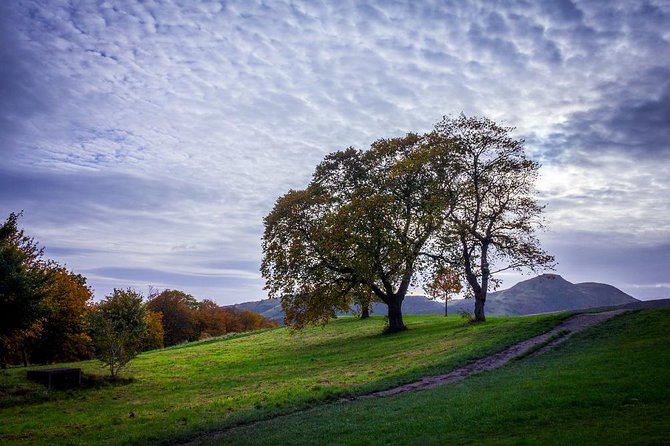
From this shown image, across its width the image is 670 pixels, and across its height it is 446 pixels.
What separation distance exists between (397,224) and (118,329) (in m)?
26.5

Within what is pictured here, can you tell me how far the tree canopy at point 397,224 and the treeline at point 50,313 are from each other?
15150mm

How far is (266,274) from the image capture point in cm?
4844

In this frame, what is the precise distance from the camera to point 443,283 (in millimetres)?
47094

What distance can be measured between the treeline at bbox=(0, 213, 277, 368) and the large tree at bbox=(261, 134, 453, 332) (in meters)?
14.4

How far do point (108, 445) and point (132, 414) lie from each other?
5965mm

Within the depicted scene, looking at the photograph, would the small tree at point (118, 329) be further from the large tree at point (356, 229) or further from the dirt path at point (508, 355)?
the dirt path at point (508, 355)

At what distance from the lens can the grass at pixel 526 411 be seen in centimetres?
1207

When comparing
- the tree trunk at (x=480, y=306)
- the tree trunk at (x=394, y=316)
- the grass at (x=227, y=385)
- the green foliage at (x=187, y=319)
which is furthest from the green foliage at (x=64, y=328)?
the green foliage at (x=187, y=319)

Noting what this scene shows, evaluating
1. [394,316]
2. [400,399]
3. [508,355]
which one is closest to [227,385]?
[400,399]

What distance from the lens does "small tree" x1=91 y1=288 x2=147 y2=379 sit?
34.2m

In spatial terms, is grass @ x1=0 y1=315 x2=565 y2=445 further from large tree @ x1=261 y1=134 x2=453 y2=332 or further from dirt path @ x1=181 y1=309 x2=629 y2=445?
large tree @ x1=261 y1=134 x2=453 y2=332

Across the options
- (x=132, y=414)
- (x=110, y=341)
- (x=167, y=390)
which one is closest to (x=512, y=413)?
(x=132, y=414)

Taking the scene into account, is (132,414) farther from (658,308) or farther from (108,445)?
(658,308)

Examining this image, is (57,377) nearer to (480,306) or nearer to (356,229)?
(356,229)
